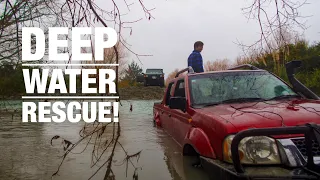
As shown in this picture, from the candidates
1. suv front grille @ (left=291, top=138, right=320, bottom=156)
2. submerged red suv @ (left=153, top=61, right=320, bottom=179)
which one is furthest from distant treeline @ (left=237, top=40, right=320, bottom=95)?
suv front grille @ (left=291, top=138, right=320, bottom=156)

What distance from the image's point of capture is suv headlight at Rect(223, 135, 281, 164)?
2.84 m

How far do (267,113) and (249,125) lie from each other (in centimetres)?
38

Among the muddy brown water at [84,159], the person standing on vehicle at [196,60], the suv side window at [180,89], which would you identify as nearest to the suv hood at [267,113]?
the muddy brown water at [84,159]

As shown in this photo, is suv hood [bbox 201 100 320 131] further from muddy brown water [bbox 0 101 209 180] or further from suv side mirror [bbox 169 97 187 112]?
muddy brown water [bbox 0 101 209 180]

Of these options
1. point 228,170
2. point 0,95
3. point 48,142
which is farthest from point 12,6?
point 0,95

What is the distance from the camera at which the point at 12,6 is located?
365cm

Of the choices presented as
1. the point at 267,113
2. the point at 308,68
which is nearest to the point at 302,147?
the point at 267,113

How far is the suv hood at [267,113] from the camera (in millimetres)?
3043

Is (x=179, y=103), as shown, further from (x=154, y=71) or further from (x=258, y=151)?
(x=154, y=71)

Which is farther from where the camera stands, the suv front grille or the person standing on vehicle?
the person standing on vehicle

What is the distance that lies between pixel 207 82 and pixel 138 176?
159 centimetres

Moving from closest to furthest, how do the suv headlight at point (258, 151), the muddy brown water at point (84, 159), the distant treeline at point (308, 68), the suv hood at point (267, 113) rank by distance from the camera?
1. the suv headlight at point (258, 151)
2. the suv hood at point (267, 113)
3. the muddy brown water at point (84, 159)
4. the distant treeline at point (308, 68)

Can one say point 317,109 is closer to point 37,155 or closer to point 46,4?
point 46,4

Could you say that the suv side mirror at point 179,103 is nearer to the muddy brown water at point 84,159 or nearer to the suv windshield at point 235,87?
the suv windshield at point 235,87
